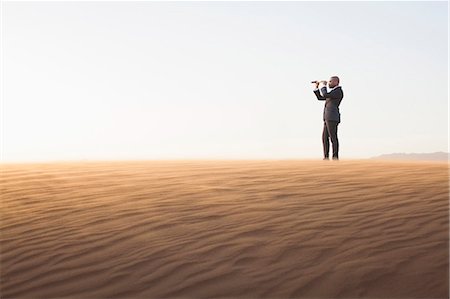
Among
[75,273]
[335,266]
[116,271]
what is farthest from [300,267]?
[75,273]

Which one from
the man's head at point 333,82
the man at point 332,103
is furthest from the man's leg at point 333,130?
the man's head at point 333,82

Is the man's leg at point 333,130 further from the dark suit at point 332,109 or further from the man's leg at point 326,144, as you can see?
the man's leg at point 326,144

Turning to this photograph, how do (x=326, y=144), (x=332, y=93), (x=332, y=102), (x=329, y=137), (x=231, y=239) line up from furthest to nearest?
(x=326, y=144) → (x=329, y=137) → (x=332, y=102) → (x=332, y=93) → (x=231, y=239)

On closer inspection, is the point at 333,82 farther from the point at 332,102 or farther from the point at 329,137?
the point at 329,137

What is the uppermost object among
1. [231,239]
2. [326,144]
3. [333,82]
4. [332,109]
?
[333,82]

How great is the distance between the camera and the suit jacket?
11.6 metres

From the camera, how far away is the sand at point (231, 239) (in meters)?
4.29

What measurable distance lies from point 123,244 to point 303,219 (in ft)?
6.42

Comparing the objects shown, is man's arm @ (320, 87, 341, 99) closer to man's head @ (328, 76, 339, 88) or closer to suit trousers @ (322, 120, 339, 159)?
man's head @ (328, 76, 339, 88)

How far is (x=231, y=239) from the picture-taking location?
17.1ft

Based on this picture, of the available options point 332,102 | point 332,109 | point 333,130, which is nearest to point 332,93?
point 332,102

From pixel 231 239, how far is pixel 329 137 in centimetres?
732

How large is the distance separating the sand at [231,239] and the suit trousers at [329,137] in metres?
3.54

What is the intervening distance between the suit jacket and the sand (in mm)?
3592
